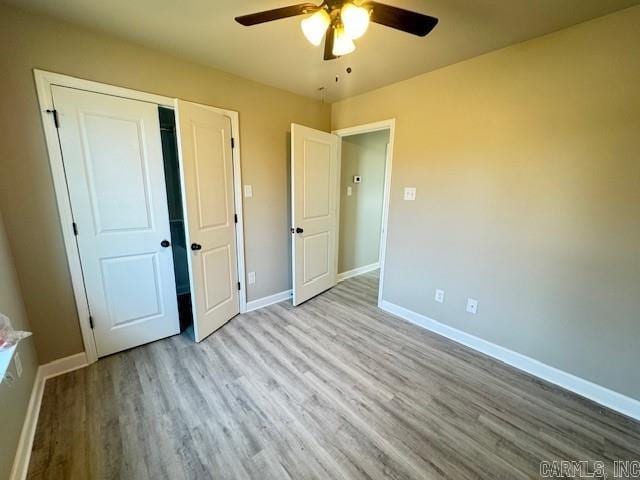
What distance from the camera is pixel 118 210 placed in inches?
76.6

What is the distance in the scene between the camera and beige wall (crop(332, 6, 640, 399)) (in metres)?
1.57

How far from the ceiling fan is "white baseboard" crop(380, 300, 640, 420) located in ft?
7.64

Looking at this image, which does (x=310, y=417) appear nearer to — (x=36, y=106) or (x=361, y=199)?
(x=36, y=106)

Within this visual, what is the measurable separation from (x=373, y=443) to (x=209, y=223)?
2.01 meters

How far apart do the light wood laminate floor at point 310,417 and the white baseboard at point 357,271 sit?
1.66 m

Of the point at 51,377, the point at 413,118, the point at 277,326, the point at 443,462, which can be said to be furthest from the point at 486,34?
the point at 51,377

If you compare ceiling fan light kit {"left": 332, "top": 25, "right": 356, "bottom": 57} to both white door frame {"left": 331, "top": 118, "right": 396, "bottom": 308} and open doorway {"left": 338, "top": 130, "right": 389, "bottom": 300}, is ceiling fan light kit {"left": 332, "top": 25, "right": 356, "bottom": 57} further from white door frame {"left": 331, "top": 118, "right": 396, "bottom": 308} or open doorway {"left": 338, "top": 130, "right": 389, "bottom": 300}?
open doorway {"left": 338, "top": 130, "right": 389, "bottom": 300}

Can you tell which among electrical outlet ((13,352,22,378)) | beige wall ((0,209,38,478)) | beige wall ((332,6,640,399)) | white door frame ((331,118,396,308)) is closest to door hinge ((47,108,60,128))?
beige wall ((0,209,38,478))

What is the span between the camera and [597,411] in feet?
5.44

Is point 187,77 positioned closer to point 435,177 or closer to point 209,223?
point 209,223

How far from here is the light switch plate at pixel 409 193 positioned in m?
2.53

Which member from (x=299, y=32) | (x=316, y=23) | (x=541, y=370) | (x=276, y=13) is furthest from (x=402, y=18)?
(x=541, y=370)

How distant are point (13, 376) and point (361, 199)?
12.2 feet

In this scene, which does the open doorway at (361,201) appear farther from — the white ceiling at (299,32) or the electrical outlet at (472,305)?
the electrical outlet at (472,305)
